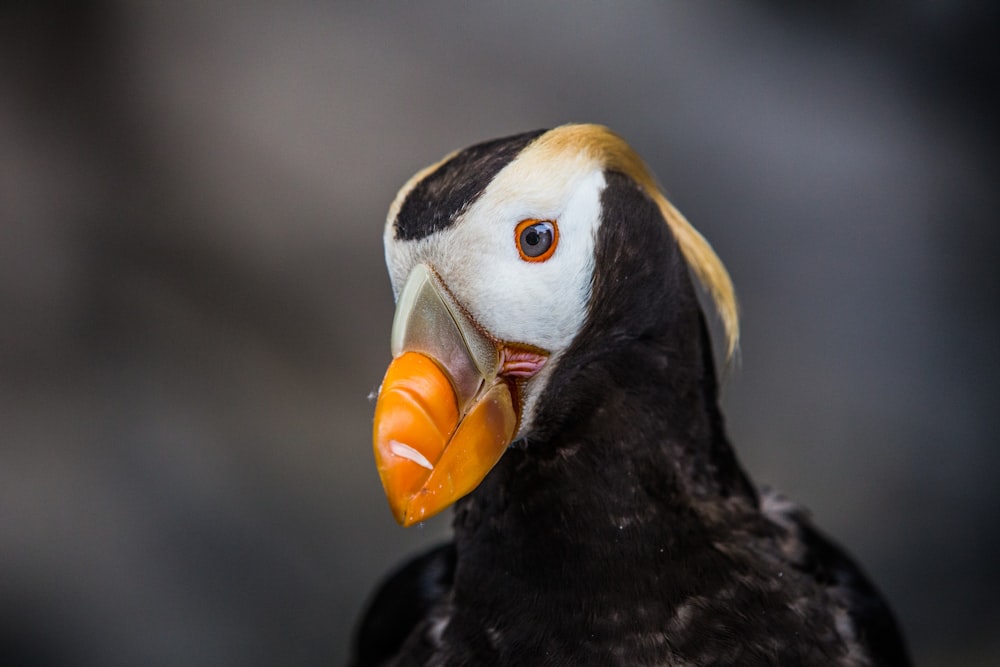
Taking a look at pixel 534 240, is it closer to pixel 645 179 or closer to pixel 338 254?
pixel 645 179

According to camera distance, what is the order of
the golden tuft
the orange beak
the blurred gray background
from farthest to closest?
the blurred gray background, the golden tuft, the orange beak

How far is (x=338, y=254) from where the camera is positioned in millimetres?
1915

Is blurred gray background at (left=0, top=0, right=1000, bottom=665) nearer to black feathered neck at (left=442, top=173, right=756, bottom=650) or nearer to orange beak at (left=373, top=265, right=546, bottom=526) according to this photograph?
black feathered neck at (left=442, top=173, right=756, bottom=650)

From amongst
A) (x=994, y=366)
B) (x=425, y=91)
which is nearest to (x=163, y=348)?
(x=425, y=91)

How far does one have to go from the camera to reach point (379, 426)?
0.72 metres

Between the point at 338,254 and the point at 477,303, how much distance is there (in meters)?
1.18

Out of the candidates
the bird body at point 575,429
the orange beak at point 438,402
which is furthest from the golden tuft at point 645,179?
the orange beak at point 438,402

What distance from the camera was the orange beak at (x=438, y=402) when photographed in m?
0.73

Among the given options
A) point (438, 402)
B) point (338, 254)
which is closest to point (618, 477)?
point (438, 402)

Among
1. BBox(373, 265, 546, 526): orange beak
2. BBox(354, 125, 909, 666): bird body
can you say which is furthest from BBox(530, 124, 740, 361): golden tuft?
BBox(373, 265, 546, 526): orange beak

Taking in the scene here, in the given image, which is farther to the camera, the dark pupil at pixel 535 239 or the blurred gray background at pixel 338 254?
the blurred gray background at pixel 338 254

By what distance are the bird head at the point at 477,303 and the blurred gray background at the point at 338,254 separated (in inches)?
43.9

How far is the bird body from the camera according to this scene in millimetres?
773

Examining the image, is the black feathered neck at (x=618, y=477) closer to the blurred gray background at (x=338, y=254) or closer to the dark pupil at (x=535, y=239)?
the dark pupil at (x=535, y=239)
